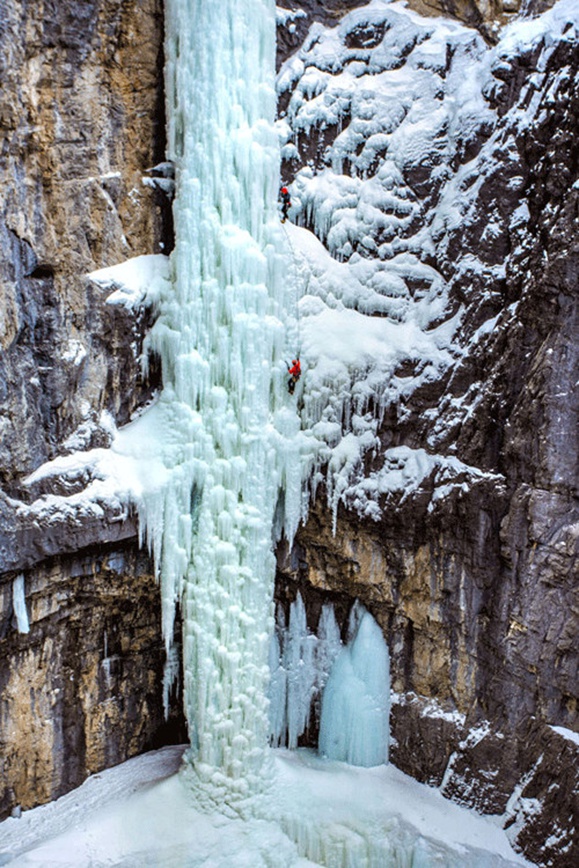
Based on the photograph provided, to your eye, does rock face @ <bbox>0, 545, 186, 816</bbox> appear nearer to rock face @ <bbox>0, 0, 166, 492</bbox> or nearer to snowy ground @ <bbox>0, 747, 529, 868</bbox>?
snowy ground @ <bbox>0, 747, 529, 868</bbox>

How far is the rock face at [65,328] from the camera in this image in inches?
303

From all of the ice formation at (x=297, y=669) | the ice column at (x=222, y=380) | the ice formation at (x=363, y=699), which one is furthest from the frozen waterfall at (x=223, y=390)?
the ice formation at (x=363, y=699)

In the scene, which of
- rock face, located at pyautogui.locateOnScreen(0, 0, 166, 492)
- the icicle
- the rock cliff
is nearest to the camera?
rock face, located at pyautogui.locateOnScreen(0, 0, 166, 492)

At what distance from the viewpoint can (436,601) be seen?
918 cm

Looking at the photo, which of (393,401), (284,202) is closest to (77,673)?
(393,401)

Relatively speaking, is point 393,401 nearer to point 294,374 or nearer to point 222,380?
point 294,374

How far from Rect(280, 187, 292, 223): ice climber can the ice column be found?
21.4 inches

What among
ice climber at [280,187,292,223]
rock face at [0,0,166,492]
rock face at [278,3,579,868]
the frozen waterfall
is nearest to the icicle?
rock face at [0,0,166,492]

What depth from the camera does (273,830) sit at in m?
8.38

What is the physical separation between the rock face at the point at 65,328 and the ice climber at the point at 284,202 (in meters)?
1.42

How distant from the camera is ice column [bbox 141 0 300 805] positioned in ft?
26.9

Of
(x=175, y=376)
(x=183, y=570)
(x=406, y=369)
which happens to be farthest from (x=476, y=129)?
(x=183, y=570)

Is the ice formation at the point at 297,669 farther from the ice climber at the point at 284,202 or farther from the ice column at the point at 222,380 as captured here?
the ice climber at the point at 284,202

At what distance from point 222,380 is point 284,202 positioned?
8.06 feet
